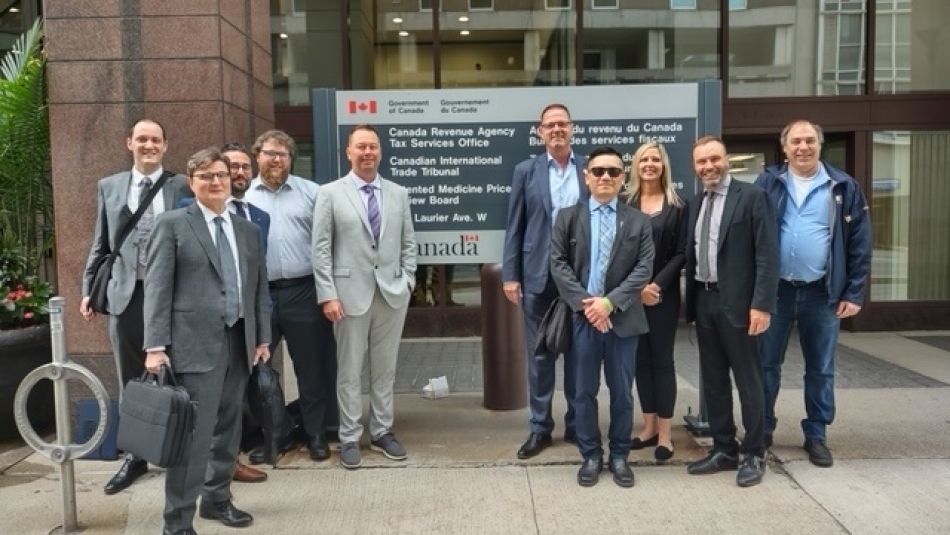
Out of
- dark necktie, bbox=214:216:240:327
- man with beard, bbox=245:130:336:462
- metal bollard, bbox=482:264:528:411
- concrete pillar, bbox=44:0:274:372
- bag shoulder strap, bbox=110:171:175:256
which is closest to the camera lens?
dark necktie, bbox=214:216:240:327

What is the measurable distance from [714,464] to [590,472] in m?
0.77

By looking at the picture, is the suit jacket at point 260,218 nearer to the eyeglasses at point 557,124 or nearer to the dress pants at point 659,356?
the eyeglasses at point 557,124

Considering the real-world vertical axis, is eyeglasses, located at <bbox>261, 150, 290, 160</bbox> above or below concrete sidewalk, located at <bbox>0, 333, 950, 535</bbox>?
above

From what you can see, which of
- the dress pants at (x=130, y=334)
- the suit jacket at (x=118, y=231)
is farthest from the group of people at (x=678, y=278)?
the dress pants at (x=130, y=334)

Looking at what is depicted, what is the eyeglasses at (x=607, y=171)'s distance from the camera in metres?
4.33

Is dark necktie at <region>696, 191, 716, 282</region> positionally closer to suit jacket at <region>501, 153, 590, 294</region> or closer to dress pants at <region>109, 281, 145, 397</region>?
suit jacket at <region>501, 153, 590, 294</region>

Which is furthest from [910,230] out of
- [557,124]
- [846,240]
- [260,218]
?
[260,218]

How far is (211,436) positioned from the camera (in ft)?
12.0

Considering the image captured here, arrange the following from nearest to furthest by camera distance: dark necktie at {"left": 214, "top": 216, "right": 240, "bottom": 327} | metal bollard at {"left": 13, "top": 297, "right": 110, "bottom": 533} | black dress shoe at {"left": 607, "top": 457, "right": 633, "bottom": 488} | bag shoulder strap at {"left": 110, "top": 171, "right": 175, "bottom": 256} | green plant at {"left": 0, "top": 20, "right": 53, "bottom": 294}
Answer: dark necktie at {"left": 214, "top": 216, "right": 240, "bottom": 327}, metal bollard at {"left": 13, "top": 297, "right": 110, "bottom": 533}, bag shoulder strap at {"left": 110, "top": 171, "right": 175, "bottom": 256}, black dress shoe at {"left": 607, "top": 457, "right": 633, "bottom": 488}, green plant at {"left": 0, "top": 20, "right": 53, "bottom": 294}

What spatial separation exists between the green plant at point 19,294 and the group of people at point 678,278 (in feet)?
11.2

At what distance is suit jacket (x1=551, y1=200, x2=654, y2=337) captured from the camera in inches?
170

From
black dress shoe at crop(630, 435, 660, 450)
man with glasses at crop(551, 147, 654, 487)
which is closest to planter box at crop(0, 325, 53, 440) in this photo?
man with glasses at crop(551, 147, 654, 487)

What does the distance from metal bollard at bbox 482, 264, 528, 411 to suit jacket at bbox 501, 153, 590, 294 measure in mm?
1268

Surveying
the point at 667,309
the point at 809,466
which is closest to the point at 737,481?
the point at 809,466
